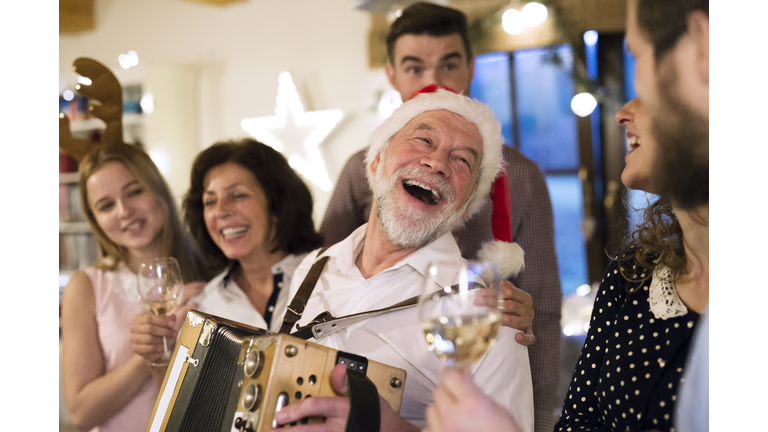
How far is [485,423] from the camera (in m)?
0.81

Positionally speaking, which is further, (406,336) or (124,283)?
(124,283)

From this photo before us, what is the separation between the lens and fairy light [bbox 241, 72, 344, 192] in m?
4.00

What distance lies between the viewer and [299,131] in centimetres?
402

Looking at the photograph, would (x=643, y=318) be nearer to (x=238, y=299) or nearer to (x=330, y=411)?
(x=330, y=411)

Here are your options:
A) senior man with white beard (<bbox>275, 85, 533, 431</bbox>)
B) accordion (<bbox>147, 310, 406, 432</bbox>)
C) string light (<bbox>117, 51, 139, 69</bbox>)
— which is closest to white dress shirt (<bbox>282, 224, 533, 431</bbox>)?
senior man with white beard (<bbox>275, 85, 533, 431</bbox>)

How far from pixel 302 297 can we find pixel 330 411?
58 cm

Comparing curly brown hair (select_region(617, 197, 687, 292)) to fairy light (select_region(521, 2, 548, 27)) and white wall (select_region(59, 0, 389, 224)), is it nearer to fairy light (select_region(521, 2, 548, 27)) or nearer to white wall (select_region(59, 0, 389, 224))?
fairy light (select_region(521, 2, 548, 27))

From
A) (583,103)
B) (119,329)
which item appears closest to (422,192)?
(119,329)

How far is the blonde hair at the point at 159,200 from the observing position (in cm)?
212

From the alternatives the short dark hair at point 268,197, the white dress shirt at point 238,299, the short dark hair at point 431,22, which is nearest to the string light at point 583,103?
the short dark hair at point 431,22

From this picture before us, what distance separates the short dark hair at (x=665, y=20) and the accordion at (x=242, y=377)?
0.76 metres

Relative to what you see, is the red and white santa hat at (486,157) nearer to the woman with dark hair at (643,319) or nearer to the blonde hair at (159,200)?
the woman with dark hair at (643,319)

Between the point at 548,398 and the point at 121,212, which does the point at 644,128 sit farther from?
the point at 121,212
